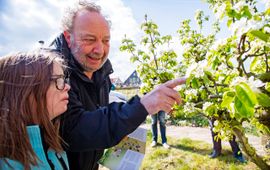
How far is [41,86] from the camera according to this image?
141 centimetres

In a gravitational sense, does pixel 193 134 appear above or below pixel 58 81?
below

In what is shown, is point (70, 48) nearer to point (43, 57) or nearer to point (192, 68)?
point (43, 57)

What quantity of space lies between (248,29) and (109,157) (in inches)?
47.1

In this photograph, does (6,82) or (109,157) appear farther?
(109,157)

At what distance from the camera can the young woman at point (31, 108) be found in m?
1.33

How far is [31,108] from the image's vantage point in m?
1.40

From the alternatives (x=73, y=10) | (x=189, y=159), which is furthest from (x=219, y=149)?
(x=73, y=10)

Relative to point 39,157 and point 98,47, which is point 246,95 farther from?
point 98,47

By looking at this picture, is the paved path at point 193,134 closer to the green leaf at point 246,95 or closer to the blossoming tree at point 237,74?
the blossoming tree at point 237,74

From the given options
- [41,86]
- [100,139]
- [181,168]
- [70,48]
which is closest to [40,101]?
[41,86]

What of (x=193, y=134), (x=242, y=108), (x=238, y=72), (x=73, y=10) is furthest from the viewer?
(x=193, y=134)

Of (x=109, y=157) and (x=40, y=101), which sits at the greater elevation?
(x=40, y=101)

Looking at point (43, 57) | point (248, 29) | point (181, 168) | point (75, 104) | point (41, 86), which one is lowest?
point (181, 168)

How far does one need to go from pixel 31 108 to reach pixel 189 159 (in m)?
4.34
